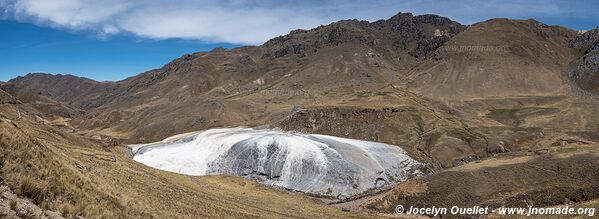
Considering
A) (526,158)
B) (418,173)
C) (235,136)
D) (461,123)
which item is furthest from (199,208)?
(461,123)

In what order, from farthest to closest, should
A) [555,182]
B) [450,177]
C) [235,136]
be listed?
[235,136], [450,177], [555,182]

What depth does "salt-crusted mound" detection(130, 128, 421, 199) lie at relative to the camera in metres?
88.2

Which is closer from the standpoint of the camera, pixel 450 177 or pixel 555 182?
pixel 555 182

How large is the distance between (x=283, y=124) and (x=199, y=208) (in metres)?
112

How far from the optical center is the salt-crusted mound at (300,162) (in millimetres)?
88188

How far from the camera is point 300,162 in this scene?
93.5 m

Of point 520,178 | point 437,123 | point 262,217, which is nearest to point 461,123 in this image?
point 437,123

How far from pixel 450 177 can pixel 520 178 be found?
10.4 meters

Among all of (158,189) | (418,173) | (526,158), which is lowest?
(418,173)

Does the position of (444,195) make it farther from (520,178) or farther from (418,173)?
(418,173)

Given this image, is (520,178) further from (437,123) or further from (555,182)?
(437,123)

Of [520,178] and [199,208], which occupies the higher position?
[199,208]

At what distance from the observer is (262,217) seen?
3884 centimetres

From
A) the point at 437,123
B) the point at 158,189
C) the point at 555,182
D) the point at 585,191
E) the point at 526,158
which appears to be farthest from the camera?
the point at 437,123
